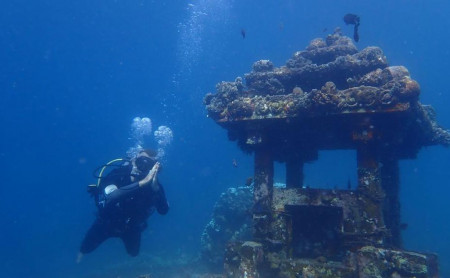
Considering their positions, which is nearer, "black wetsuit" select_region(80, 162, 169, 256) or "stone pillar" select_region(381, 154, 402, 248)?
"black wetsuit" select_region(80, 162, 169, 256)

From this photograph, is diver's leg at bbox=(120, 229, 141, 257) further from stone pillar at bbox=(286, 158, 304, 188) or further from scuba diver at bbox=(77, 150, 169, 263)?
stone pillar at bbox=(286, 158, 304, 188)

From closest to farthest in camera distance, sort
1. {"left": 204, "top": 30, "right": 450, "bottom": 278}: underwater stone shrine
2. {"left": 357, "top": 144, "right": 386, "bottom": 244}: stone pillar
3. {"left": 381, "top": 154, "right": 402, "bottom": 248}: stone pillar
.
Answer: {"left": 204, "top": 30, "right": 450, "bottom": 278}: underwater stone shrine
{"left": 357, "top": 144, "right": 386, "bottom": 244}: stone pillar
{"left": 381, "top": 154, "right": 402, "bottom": 248}: stone pillar

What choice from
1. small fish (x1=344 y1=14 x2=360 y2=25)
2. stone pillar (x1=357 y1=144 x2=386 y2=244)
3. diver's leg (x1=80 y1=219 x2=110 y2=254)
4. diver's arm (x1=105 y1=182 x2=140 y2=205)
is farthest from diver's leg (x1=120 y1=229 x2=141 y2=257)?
small fish (x1=344 y1=14 x2=360 y2=25)

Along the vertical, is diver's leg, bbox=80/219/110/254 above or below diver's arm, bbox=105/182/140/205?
below

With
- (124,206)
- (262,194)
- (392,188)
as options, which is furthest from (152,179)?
(392,188)

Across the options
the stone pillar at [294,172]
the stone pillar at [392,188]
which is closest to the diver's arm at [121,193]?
the stone pillar at [294,172]

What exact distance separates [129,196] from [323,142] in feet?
18.2

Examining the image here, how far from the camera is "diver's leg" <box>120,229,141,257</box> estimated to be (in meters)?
9.58

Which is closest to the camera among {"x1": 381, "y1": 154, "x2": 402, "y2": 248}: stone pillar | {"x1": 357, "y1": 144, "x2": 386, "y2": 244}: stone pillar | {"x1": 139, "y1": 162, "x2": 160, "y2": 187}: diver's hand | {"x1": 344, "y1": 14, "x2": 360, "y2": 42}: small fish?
{"x1": 357, "y1": 144, "x2": 386, "y2": 244}: stone pillar

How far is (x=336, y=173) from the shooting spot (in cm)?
12812

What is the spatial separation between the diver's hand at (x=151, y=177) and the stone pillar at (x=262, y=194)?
2.97 metres

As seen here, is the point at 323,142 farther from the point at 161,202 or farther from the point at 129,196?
the point at 129,196

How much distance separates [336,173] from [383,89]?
13016 cm

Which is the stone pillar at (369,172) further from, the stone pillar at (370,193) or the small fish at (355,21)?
the small fish at (355,21)
